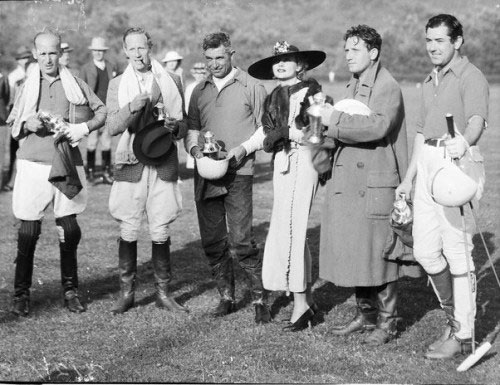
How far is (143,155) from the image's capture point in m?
6.89

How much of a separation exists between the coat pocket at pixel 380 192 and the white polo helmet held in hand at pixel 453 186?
66cm

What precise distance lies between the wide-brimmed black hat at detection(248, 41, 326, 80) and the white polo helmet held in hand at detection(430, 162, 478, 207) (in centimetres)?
162

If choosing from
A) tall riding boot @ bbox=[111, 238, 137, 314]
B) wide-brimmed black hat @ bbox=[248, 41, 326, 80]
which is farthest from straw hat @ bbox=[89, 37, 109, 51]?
wide-brimmed black hat @ bbox=[248, 41, 326, 80]

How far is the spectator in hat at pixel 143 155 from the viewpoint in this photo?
6.84 metres

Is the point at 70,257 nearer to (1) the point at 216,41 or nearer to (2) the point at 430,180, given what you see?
(1) the point at 216,41

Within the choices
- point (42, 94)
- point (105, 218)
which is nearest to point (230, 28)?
point (105, 218)

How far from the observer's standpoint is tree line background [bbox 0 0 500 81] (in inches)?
1155

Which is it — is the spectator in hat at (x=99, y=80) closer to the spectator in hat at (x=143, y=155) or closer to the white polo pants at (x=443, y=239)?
the spectator in hat at (x=143, y=155)

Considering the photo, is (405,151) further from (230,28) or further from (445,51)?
(230,28)

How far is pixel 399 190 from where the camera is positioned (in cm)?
600

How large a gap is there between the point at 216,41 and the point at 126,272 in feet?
6.84

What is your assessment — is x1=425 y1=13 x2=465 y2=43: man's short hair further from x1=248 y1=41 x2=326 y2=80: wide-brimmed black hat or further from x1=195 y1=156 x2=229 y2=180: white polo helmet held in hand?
x1=195 y1=156 x2=229 y2=180: white polo helmet held in hand

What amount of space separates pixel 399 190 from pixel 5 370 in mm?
3009

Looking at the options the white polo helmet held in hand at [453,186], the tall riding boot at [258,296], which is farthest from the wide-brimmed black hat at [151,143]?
the white polo helmet held in hand at [453,186]
